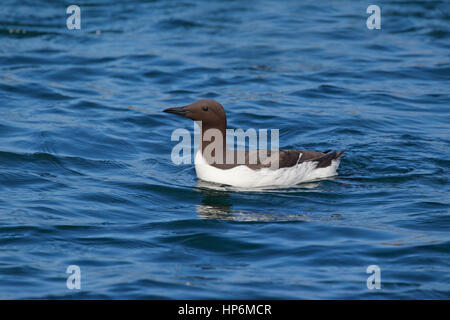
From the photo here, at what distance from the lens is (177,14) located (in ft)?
59.1

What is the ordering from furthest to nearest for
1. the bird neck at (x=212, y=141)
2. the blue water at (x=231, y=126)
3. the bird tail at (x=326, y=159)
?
1. the bird tail at (x=326, y=159)
2. the bird neck at (x=212, y=141)
3. the blue water at (x=231, y=126)

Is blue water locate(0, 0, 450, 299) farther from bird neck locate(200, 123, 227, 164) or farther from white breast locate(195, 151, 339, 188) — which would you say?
bird neck locate(200, 123, 227, 164)

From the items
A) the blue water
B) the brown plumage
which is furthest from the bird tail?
the blue water

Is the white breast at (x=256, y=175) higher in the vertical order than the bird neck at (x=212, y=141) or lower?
lower

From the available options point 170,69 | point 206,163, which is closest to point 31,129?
point 206,163

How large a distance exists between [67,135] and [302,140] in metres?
3.38

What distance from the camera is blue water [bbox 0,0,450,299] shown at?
674cm

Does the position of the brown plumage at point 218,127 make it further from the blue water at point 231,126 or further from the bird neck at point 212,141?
the blue water at point 231,126

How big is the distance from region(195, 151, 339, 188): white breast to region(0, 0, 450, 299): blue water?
0.50 ft

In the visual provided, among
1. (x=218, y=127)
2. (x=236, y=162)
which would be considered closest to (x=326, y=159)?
(x=236, y=162)

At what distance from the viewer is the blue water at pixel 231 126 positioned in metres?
6.74

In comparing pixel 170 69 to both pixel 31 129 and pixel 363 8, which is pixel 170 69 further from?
pixel 363 8

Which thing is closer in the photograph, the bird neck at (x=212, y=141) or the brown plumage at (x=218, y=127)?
the brown plumage at (x=218, y=127)

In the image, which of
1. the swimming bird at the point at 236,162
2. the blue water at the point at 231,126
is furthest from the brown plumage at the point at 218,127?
the blue water at the point at 231,126
